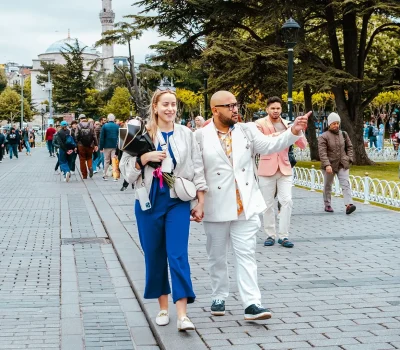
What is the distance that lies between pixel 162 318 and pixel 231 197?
3.45 ft

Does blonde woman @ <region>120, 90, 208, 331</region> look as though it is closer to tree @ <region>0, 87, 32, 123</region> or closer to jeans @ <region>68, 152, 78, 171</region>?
jeans @ <region>68, 152, 78, 171</region>

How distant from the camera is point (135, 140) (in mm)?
5324

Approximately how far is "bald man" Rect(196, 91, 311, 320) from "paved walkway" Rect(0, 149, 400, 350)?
30 centimetres

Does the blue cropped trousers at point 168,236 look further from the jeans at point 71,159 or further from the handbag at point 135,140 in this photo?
the jeans at point 71,159

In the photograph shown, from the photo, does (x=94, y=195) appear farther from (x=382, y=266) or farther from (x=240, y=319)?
(x=240, y=319)

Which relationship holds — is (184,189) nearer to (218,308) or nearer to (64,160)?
(218,308)

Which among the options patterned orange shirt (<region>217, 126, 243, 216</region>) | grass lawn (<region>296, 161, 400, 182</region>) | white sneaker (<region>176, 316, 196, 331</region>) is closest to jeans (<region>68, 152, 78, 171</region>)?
grass lawn (<region>296, 161, 400, 182</region>)

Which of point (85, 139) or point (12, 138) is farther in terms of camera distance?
point (12, 138)

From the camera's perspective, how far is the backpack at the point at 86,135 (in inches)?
880

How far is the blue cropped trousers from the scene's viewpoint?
537 centimetres

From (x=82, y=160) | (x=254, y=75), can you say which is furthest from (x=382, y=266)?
(x=254, y=75)

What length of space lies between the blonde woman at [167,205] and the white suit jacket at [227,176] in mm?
198

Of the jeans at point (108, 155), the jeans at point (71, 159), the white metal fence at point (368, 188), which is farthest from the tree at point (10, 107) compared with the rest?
the white metal fence at point (368, 188)

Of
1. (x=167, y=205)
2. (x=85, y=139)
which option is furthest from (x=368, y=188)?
(x=85, y=139)
